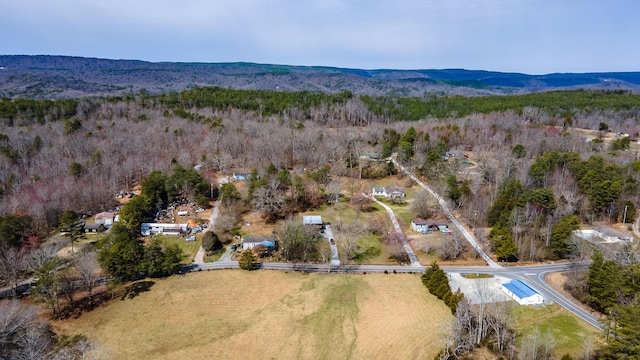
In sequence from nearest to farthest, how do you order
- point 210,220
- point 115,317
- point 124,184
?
point 115,317 < point 210,220 < point 124,184

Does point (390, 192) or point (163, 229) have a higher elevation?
point (390, 192)

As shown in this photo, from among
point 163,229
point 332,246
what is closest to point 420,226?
point 332,246

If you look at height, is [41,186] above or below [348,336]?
above

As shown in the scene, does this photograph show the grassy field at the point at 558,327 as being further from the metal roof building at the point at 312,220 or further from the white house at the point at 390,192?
the white house at the point at 390,192

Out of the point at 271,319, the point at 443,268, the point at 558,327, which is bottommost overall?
the point at 271,319

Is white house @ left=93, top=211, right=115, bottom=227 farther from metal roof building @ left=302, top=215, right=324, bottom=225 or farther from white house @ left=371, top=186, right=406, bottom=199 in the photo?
white house @ left=371, top=186, right=406, bottom=199

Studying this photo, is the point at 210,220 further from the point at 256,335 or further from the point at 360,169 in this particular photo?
the point at 360,169

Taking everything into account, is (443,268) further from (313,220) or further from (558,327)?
(313,220)

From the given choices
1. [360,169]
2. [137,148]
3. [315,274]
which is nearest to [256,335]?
[315,274]
